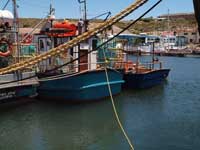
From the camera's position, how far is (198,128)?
16.5m

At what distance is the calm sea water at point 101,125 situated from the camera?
558 inches

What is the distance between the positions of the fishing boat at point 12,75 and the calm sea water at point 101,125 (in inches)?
24.8

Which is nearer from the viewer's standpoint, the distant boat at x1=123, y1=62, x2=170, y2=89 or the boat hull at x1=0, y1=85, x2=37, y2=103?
the boat hull at x1=0, y1=85, x2=37, y2=103

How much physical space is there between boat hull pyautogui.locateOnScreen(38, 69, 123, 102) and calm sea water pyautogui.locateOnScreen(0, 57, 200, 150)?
54cm

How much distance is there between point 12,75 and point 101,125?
15.3 feet

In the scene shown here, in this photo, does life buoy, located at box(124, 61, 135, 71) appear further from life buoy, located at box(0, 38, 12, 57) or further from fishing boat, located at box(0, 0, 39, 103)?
life buoy, located at box(0, 38, 12, 57)

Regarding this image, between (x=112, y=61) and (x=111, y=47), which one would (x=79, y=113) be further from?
(x=111, y=47)

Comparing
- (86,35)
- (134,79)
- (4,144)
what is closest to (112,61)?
(134,79)

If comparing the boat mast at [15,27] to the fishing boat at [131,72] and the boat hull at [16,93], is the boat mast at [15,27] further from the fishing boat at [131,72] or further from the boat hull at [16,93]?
the fishing boat at [131,72]

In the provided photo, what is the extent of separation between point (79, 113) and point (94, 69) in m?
3.18

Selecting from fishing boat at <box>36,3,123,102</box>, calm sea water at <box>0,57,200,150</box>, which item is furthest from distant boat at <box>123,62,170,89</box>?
fishing boat at <box>36,3,123,102</box>

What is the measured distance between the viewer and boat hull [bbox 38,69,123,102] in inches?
826

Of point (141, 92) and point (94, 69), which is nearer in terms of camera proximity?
point (94, 69)

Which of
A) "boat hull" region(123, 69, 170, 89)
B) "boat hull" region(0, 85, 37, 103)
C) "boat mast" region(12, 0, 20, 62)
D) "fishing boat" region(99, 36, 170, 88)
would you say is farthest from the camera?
"boat hull" region(123, 69, 170, 89)
